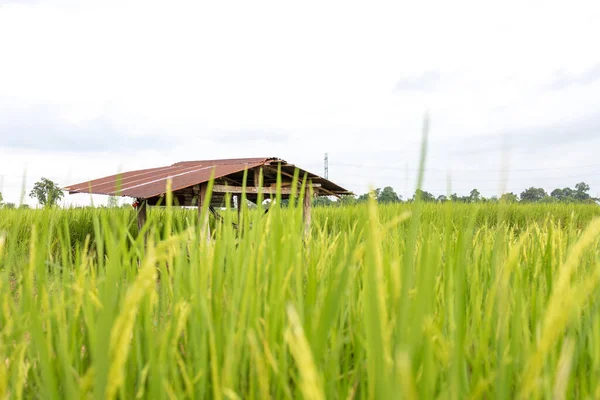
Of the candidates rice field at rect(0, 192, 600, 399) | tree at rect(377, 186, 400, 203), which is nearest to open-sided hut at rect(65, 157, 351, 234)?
tree at rect(377, 186, 400, 203)

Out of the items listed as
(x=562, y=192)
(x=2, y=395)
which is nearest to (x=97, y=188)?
(x=2, y=395)

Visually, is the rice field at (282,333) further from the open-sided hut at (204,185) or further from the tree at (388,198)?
the open-sided hut at (204,185)

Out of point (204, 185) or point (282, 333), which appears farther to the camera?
point (204, 185)

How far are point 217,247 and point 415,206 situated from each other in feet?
2.71

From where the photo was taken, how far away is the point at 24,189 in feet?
3.68

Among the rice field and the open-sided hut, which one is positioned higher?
the open-sided hut

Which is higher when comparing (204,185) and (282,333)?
(204,185)

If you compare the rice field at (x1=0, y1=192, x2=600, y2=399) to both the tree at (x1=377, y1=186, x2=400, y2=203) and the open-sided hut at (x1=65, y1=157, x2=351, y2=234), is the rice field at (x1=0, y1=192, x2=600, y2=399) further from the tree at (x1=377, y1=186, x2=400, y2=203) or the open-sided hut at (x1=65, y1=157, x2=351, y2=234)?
the open-sided hut at (x1=65, y1=157, x2=351, y2=234)

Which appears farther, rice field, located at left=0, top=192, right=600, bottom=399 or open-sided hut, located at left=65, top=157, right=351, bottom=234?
open-sided hut, located at left=65, top=157, right=351, bottom=234

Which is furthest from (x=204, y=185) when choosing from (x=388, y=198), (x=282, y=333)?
(x=282, y=333)

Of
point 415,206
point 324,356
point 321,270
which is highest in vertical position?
point 415,206

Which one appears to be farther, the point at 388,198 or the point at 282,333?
the point at 388,198

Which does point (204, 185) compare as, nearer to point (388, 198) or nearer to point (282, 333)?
point (388, 198)

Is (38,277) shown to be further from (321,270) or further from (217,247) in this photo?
(321,270)
